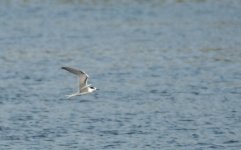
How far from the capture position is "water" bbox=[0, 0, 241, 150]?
65.5ft

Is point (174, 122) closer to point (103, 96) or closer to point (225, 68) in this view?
point (103, 96)

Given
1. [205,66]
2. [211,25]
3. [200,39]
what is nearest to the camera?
[205,66]

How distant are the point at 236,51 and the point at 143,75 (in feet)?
18.1

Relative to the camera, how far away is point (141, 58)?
98.9 feet

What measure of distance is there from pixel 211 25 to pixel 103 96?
15.0m

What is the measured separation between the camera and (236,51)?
31484 millimetres

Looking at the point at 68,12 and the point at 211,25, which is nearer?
the point at 211,25

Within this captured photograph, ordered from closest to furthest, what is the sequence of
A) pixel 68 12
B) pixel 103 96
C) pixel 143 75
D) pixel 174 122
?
pixel 174 122 < pixel 103 96 < pixel 143 75 < pixel 68 12

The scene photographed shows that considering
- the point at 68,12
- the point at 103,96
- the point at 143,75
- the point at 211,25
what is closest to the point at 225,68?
the point at 143,75

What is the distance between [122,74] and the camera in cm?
2723

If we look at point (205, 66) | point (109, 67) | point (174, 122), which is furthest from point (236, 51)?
point (174, 122)

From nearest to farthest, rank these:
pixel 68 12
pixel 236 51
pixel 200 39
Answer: pixel 236 51 < pixel 200 39 < pixel 68 12

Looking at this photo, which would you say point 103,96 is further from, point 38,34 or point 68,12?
point 68,12

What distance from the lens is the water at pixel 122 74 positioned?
20.0 meters
